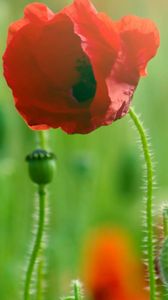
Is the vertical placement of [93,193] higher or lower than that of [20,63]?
lower

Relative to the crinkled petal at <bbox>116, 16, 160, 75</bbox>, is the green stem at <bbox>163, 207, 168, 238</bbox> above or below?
below

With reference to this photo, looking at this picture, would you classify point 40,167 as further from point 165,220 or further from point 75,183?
point 75,183

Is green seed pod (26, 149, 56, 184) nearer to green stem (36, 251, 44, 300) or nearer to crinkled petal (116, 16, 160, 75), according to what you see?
green stem (36, 251, 44, 300)

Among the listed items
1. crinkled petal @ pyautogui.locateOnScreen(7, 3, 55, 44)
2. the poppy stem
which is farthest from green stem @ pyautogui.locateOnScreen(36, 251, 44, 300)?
crinkled petal @ pyautogui.locateOnScreen(7, 3, 55, 44)

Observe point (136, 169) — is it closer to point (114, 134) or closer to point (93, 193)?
point (93, 193)

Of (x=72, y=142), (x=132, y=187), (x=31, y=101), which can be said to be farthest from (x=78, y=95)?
(x=72, y=142)

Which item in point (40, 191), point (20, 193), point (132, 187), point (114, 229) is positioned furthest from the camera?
point (20, 193)
